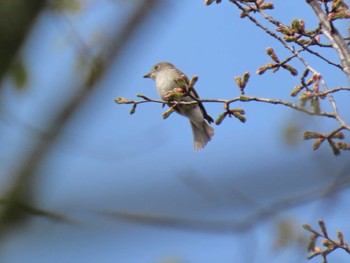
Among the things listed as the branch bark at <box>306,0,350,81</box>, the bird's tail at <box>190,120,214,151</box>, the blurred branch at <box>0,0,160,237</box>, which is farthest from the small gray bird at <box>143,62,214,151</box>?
the blurred branch at <box>0,0,160,237</box>

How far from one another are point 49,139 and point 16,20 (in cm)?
17

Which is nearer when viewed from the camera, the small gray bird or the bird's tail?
the small gray bird

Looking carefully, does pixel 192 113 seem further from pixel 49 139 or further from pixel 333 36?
pixel 49 139

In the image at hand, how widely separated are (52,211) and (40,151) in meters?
0.11

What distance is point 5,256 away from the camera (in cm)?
100

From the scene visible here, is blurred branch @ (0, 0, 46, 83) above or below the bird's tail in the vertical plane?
below

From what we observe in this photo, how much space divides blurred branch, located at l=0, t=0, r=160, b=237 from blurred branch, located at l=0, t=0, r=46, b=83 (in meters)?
0.11

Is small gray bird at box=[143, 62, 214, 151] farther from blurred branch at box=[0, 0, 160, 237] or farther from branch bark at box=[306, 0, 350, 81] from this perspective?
blurred branch at box=[0, 0, 160, 237]

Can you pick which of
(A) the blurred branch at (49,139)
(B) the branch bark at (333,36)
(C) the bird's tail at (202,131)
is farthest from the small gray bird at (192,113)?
(A) the blurred branch at (49,139)

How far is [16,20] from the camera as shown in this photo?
0.97 m

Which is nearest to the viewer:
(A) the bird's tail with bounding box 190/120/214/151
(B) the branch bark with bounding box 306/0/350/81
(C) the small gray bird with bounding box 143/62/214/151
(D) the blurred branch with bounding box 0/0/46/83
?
(D) the blurred branch with bounding box 0/0/46/83

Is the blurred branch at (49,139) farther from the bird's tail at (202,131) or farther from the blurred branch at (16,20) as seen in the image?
the bird's tail at (202,131)

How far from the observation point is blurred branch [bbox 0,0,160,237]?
98 centimetres

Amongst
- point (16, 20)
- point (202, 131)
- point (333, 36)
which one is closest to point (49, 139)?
point (16, 20)
